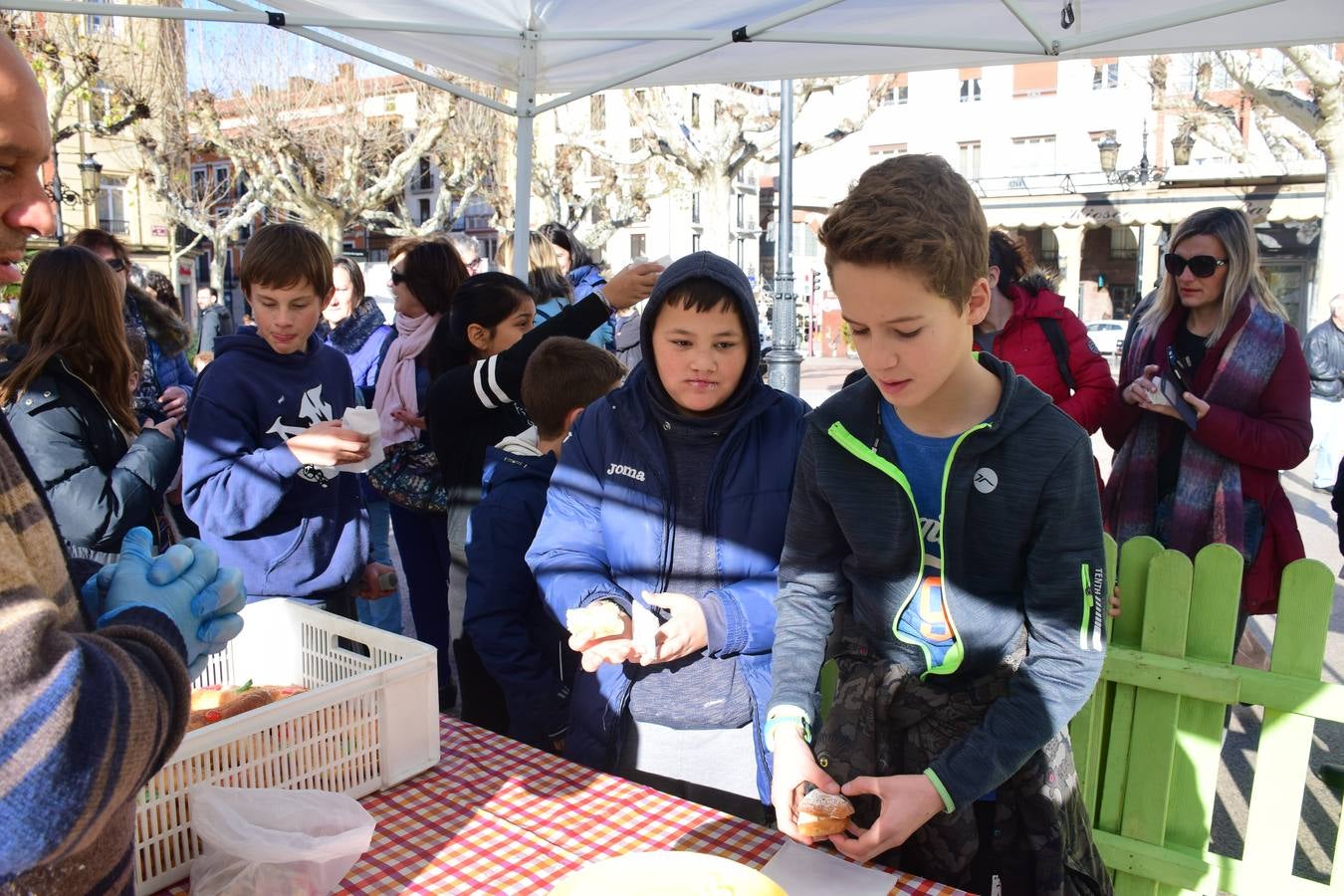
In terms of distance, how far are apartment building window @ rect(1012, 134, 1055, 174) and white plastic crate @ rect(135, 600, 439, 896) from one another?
39.1 metres

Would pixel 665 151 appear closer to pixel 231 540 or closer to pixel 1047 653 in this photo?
pixel 231 540

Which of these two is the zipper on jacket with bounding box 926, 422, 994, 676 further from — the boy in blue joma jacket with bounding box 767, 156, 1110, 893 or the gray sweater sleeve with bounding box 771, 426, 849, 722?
the gray sweater sleeve with bounding box 771, 426, 849, 722

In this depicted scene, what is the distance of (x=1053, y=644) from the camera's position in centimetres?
144

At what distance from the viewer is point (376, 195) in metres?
24.2

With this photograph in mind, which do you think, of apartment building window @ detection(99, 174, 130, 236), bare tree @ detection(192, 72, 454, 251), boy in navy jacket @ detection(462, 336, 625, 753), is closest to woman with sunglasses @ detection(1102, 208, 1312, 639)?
boy in navy jacket @ detection(462, 336, 625, 753)

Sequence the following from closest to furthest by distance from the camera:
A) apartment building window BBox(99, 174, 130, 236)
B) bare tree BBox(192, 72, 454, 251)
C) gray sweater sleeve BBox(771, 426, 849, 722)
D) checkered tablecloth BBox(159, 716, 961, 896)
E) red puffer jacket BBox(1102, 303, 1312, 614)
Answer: checkered tablecloth BBox(159, 716, 961, 896) → gray sweater sleeve BBox(771, 426, 849, 722) → red puffer jacket BBox(1102, 303, 1312, 614) → bare tree BBox(192, 72, 454, 251) → apartment building window BBox(99, 174, 130, 236)

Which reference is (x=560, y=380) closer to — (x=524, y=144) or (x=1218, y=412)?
(x=1218, y=412)

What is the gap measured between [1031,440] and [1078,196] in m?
34.7

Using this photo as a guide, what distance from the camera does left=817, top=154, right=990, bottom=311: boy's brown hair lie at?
1.40 meters

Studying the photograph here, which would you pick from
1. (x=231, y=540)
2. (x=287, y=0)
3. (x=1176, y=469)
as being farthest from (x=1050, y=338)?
(x=287, y=0)

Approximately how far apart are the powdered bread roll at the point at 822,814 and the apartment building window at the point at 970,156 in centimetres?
4027

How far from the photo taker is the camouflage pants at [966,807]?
151 centimetres

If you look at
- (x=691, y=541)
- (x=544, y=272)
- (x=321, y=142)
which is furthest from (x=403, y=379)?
(x=321, y=142)

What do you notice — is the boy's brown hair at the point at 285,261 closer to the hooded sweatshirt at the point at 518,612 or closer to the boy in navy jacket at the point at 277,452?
the boy in navy jacket at the point at 277,452
